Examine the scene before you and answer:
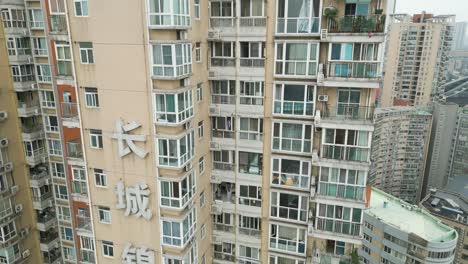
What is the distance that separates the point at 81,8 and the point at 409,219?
35.9 meters

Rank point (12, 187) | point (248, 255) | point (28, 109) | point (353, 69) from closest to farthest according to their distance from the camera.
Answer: point (353, 69)
point (248, 255)
point (28, 109)
point (12, 187)

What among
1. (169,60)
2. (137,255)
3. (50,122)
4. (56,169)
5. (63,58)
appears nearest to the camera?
(169,60)

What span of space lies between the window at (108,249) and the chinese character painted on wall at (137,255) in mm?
800

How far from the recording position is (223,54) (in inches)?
572

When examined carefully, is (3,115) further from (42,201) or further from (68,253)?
(68,253)

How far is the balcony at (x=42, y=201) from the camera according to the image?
69.5 ft

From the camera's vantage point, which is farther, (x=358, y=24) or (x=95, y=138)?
(x=95, y=138)

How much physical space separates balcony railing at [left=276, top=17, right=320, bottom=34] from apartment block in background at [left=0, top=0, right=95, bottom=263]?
→ 7444 mm

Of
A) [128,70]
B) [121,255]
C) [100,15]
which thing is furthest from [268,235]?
[100,15]

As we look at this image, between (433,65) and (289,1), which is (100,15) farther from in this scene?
(433,65)

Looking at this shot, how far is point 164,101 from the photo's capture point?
12.3m

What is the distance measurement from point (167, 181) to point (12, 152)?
41.7ft

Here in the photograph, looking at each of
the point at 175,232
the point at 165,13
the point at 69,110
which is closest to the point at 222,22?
the point at 165,13

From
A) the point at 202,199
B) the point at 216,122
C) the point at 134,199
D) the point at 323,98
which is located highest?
the point at 323,98
